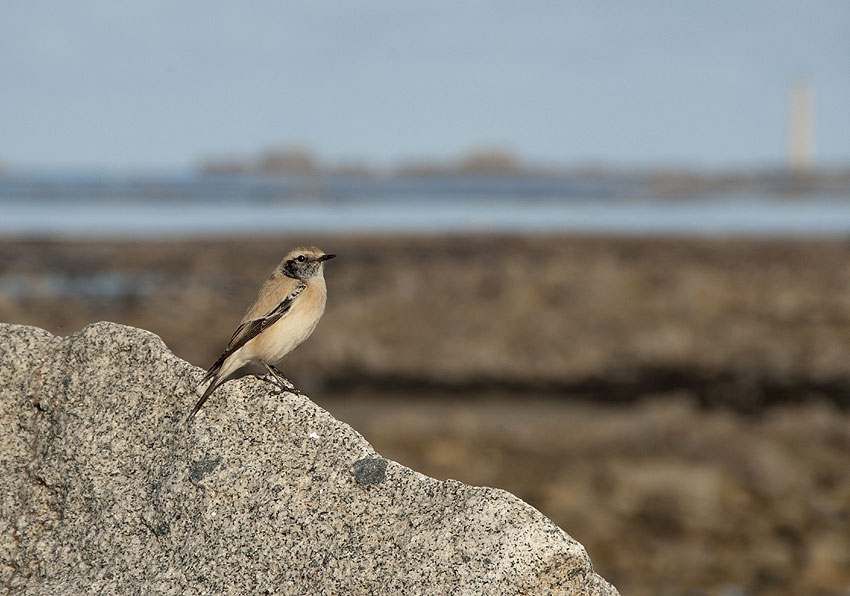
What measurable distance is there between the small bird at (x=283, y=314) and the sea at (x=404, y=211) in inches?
1739

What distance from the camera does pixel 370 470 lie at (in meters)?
4.84

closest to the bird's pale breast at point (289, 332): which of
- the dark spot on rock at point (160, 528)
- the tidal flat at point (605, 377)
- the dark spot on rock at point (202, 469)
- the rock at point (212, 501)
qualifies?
the rock at point (212, 501)

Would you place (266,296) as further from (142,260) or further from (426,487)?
(142,260)

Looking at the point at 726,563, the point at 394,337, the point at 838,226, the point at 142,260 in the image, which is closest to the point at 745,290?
the point at 394,337

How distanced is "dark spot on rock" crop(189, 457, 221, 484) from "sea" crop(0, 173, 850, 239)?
4554cm

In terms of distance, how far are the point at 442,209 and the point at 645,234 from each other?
31.5 metres

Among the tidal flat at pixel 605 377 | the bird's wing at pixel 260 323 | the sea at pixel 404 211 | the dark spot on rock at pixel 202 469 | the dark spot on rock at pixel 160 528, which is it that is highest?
the bird's wing at pixel 260 323

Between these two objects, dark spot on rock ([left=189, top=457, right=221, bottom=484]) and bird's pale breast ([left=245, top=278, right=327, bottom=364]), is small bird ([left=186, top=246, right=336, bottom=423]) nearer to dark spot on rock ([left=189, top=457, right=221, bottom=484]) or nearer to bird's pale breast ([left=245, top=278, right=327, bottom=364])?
bird's pale breast ([left=245, top=278, right=327, bottom=364])

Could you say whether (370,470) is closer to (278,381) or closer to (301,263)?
(278,381)

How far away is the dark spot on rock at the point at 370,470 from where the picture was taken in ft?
15.8

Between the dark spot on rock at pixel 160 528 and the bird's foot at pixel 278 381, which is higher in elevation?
the bird's foot at pixel 278 381

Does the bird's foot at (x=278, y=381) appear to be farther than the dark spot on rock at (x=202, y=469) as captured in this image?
Yes

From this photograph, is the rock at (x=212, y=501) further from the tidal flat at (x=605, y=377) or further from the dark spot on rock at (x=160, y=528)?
the tidal flat at (x=605, y=377)

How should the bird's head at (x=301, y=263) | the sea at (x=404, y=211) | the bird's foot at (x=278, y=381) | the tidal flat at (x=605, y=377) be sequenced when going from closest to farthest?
the bird's foot at (x=278, y=381) < the bird's head at (x=301, y=263) < the tidal flat at (x=605, y=377) < the sea at (x=404, y=211)
